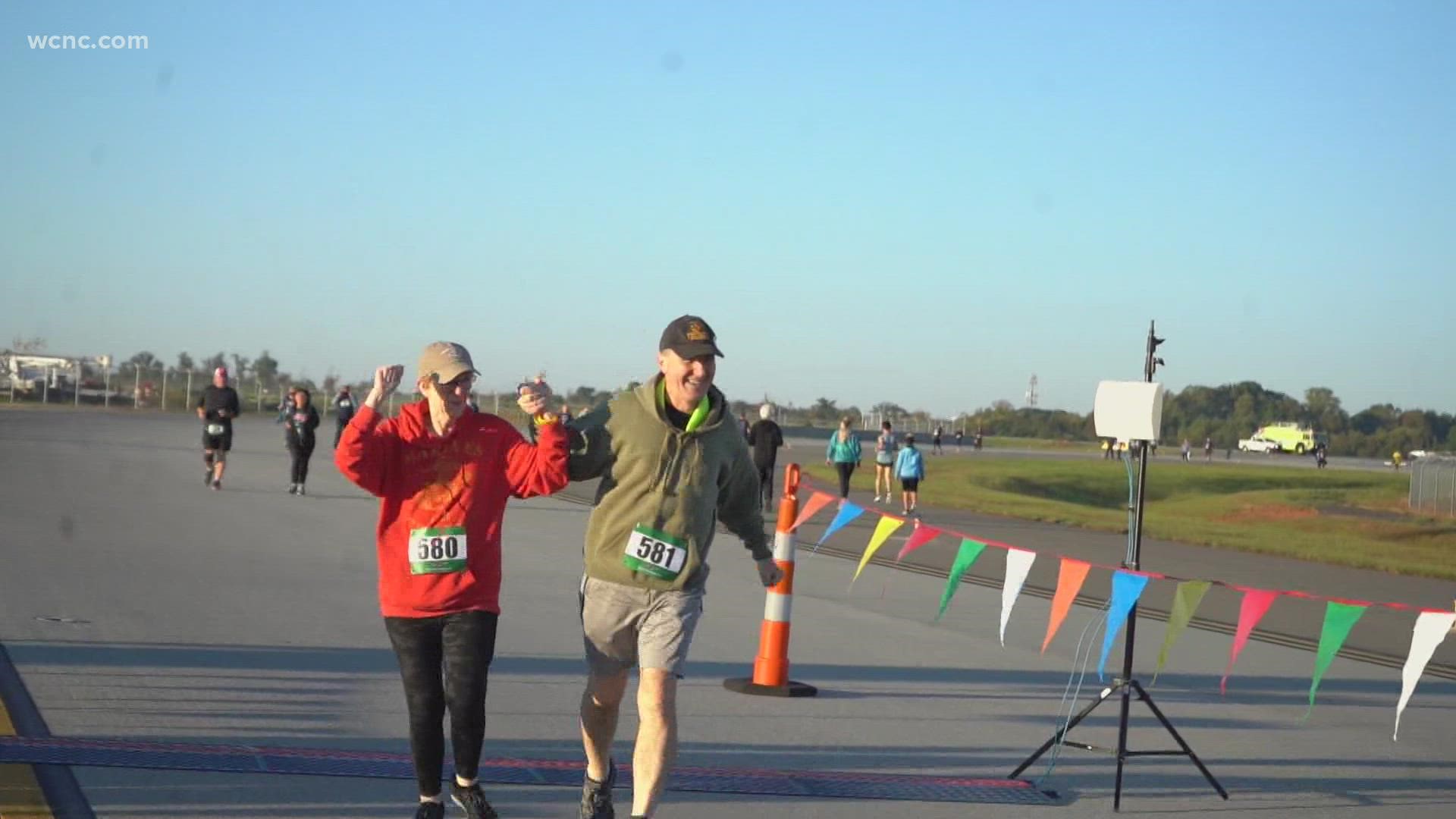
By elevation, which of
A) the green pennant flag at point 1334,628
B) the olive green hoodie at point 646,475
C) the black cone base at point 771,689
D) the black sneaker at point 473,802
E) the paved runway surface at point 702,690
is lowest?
the paved runway surface at point 702,690

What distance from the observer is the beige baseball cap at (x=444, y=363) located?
576cm

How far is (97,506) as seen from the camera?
19484mm

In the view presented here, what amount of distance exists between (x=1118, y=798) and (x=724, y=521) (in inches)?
83.9

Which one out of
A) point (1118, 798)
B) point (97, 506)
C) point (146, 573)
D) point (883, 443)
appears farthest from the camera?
point (883, 443)

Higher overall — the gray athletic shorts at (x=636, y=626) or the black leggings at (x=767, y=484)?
the gray athletic shorts at (x=636, y=626)

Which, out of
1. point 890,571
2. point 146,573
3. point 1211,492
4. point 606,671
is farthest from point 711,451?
point 1211,492

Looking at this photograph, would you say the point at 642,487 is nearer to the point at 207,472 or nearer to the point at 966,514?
the point at 207,472

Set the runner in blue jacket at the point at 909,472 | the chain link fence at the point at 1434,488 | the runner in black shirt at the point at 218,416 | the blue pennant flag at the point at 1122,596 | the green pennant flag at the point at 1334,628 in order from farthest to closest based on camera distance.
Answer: the chain link fence at the point at 1434,488, the runner in blue jacket at the point at 909,472, the runner in black shirt at the point at 218,416, the green pennant flag at the point at 1334,628, the blue pennant flag at the point at 1122,596

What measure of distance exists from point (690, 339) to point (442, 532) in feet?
3.70

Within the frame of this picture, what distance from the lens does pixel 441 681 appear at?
5.84 m

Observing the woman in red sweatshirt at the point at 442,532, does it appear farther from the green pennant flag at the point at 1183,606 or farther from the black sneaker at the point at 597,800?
the green pennant flag at the point at 1183,606

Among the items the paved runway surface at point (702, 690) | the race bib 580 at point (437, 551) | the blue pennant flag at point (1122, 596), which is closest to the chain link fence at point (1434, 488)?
the paved runway surface at point (702, 690)

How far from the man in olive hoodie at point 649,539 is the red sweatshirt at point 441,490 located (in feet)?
0.75

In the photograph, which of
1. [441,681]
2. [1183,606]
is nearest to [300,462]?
[1183,606]
